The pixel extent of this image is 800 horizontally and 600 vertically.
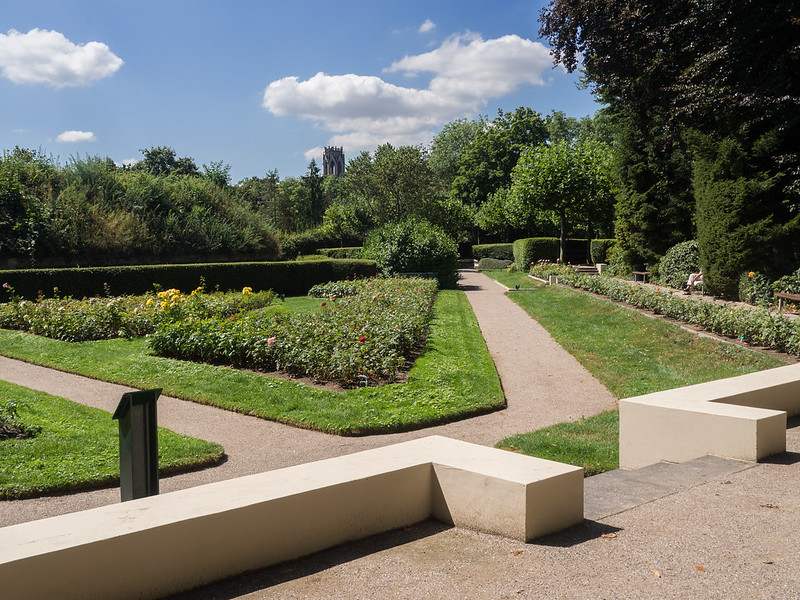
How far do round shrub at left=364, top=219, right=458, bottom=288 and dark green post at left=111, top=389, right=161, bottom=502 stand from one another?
19.4 metres

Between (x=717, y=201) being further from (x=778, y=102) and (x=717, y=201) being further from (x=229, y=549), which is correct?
(x=229, y=549)

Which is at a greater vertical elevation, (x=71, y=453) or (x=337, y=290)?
(x=337, y=290)

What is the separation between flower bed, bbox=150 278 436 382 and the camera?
8.54 metres

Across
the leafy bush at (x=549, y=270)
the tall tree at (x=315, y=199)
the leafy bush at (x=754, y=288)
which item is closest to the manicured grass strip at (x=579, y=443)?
the leafy bush at (x=754, y=288)

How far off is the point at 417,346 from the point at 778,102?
910 centimetres

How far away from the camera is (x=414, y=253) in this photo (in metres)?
22.9

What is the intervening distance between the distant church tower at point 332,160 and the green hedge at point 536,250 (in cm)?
11571

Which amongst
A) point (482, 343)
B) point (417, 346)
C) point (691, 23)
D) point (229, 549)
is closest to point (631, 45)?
point (691, 23)

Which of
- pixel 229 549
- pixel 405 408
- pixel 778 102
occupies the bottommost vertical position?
pixel 405 408

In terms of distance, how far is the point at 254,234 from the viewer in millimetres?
27938

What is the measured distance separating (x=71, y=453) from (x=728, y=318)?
9.89 m

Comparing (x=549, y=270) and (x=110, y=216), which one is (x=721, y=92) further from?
(x=110, y=216)

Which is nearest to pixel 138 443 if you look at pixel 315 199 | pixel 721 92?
pixel 721 92

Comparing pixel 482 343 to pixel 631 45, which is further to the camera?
pixel 631 45
